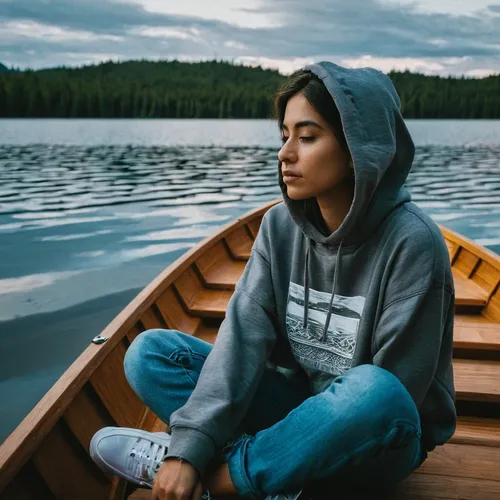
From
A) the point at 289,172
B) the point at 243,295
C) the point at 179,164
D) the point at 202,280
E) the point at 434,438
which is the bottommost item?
the point at 179,164

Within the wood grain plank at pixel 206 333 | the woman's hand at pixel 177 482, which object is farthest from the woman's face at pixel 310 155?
the wood grain plank at pixel 206 333

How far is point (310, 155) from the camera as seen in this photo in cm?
161

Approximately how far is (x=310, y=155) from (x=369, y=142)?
17 centimetres

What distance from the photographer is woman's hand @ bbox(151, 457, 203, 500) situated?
4.66 ft

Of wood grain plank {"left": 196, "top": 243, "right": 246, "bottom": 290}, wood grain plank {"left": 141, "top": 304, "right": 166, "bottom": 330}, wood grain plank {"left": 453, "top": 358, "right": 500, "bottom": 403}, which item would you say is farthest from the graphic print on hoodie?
wood grain plank {"left": 196, "top": 243, "right": 246, "bottom": 290}

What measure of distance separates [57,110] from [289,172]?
64.8 meters

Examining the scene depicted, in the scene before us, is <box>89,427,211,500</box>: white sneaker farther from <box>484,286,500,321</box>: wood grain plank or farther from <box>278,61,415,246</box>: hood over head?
<box>484,286,500,321</box>: wood grain plank

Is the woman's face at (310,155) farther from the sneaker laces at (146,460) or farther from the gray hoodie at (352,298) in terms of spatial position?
the sneaker laces at (146,460)

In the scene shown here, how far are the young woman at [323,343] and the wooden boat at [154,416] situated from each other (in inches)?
8.6

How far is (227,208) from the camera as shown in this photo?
44.6 feet

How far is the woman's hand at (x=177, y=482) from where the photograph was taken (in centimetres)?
142

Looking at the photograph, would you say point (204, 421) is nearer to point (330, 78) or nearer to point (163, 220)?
point (330, 78)

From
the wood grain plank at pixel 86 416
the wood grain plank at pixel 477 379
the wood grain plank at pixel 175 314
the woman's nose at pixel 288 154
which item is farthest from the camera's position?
the wood grain plank at pixel 175 314

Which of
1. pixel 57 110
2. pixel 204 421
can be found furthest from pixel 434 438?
pixel 57 110
